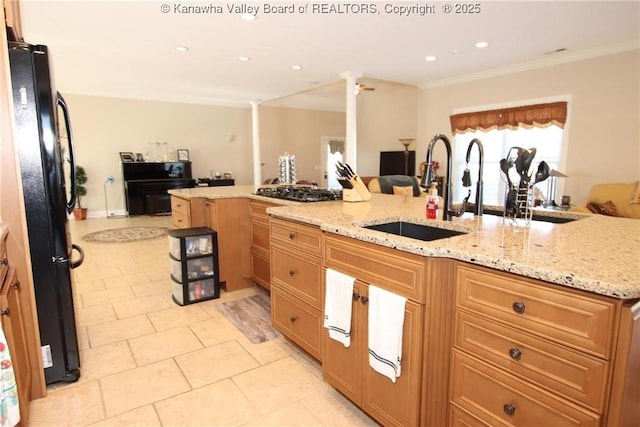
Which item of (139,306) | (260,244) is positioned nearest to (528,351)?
(260,244)

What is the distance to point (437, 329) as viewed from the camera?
4.54ft

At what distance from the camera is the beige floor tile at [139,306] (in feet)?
9.94

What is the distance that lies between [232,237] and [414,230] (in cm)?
190

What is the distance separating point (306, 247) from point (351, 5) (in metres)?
2.27

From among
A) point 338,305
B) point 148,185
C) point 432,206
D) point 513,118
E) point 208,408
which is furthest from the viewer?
point 148,185

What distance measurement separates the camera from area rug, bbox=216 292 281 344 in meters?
2.63

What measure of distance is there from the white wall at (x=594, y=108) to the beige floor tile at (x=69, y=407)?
5.77 metres

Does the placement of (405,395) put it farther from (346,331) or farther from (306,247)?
(306,247)

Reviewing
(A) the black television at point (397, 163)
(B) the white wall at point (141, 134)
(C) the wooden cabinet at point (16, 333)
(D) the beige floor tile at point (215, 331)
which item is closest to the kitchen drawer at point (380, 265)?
(D) the beige floor tile at point (215, 331)

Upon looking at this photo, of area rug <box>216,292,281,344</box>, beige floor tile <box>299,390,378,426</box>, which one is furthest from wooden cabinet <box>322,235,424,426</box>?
area rug <box>216,292,281,344</box>

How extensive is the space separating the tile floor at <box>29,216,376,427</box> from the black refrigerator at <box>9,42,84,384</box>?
0.84 feet

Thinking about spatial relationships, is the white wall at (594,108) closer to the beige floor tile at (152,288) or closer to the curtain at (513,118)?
the curtain at (513,118)

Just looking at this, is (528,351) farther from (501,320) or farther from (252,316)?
(252,316)

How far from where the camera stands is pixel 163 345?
2.49 meters
